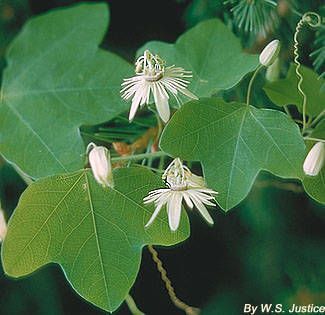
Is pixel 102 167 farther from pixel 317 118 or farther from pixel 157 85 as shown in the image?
pixel 317 118

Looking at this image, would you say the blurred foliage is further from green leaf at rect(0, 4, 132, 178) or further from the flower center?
the flower center

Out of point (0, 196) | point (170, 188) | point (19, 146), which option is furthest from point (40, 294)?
point (170, 188)

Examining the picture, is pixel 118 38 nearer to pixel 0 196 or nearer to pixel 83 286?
pixel 0 196

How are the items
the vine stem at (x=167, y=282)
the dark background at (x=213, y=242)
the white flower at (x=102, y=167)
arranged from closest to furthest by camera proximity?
the white flower at (x=102, y=167)
the vine stem at (x=167, y=282)
the dark background at (x=213, y=242)

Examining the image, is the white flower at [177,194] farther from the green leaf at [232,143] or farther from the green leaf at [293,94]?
the green leaf at [293,94]

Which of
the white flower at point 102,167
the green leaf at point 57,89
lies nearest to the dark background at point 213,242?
the green leaf at point 57,89

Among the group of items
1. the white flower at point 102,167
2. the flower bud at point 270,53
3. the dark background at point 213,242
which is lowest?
the dark background at point 213,242

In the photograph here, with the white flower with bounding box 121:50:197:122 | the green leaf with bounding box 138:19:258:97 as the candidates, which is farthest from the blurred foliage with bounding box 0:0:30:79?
the white flower with bounding box 121:50:197:122
